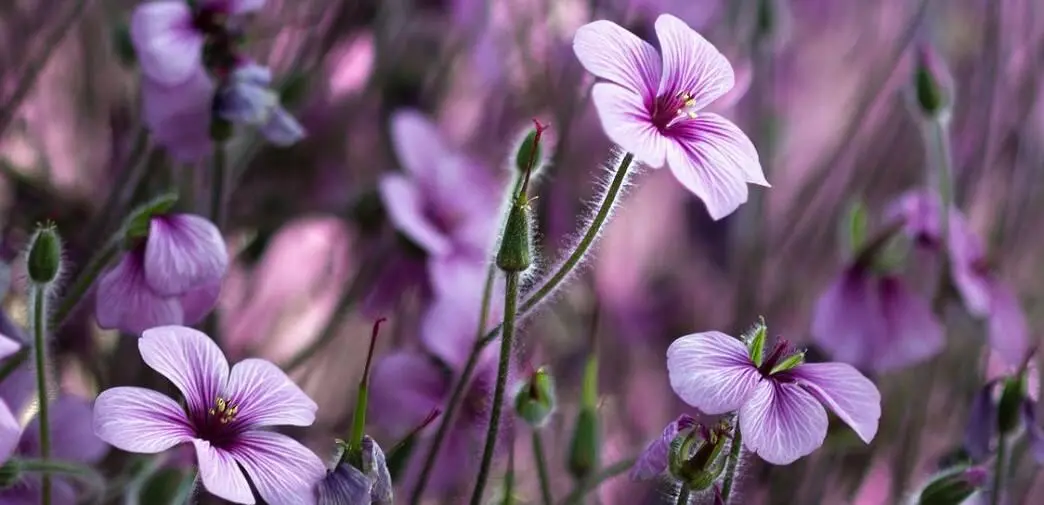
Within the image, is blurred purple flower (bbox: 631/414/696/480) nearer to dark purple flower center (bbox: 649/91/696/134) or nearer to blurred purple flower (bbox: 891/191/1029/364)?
dark purple flower center (bbox: 649/91/696/134)

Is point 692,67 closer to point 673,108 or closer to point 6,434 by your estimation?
point 673,108

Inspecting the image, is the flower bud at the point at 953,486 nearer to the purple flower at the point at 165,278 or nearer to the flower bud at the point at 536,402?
the flower bud at the point at 536,402

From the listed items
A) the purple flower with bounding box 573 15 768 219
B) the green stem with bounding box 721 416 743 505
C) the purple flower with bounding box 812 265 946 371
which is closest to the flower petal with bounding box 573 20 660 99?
the purple flower with bounding box 573 15 768 219

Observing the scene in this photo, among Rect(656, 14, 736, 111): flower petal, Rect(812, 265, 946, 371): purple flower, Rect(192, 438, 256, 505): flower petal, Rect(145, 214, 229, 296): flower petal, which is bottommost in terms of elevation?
Rect(192, 438, 256, 505): flower petal

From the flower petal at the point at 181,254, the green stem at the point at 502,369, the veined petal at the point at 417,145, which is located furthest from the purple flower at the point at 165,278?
the veined petal at the point at 417,145

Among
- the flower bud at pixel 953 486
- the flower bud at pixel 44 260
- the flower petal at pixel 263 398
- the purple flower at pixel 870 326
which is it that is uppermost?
the purple flower at pixel 870 326

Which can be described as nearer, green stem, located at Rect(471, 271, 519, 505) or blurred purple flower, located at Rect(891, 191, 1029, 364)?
green stem, located at Rect(471, 271, 519, 505)

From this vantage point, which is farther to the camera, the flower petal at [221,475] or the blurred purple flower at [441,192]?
the blurred purple flower at [441,192]
